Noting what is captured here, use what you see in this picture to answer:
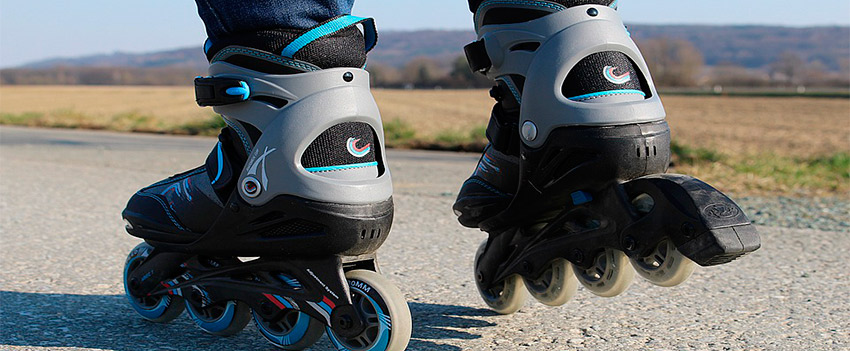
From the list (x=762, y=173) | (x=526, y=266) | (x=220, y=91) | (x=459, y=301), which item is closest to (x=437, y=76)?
(x=762, y=173)

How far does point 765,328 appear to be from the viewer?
2.18 meters

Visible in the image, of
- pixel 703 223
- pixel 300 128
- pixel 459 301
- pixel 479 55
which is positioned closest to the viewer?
pixel 703 223

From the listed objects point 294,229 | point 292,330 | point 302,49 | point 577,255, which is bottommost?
point 292,330

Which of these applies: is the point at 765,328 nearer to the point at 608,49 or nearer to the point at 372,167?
the point at 608,49

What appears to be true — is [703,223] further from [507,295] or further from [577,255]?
[507,295]

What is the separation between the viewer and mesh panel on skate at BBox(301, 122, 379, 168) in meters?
1.87

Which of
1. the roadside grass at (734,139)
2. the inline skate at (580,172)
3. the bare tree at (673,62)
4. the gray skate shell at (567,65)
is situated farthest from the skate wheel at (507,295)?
the bare tree at (673,62)

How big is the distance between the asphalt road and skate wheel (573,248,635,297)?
16 centimetres

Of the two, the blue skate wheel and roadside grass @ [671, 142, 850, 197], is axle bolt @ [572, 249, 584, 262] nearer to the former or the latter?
the blue skate wheel

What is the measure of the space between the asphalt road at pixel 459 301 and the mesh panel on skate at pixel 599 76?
606 millimetres

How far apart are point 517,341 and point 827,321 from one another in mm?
865

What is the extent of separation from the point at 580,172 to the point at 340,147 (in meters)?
0.54

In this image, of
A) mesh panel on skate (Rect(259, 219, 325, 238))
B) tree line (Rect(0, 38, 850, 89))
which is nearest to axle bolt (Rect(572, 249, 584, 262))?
mesh panel on skate (Rect(259, 219, 325, 238))

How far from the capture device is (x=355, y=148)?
75.2 inches
